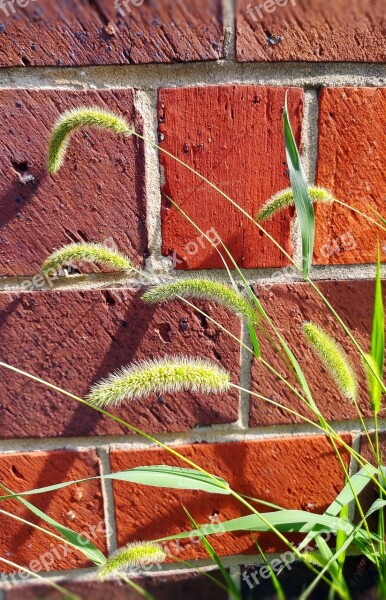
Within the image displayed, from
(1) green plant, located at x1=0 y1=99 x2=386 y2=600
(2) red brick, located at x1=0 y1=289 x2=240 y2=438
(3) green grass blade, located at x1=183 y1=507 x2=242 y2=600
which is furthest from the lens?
(2) red brick, located at x1=0 y1=289 x2=240 y2=438

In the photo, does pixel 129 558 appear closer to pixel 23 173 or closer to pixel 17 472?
pixel 17 472

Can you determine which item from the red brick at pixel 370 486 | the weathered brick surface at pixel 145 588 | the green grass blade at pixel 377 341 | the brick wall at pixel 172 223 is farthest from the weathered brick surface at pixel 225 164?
the weathered brick surface at pixel 145 588

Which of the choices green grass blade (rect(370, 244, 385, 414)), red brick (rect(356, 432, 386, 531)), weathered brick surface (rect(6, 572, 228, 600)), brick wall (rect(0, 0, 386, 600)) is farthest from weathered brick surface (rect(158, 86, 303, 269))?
weathered brick surface (rect(6, 572, 228, 600))

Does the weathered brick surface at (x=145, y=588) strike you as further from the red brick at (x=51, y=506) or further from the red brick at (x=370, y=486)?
the red brick at (x=370, y=486)

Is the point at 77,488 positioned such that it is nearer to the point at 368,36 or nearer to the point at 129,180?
the point at 129,180

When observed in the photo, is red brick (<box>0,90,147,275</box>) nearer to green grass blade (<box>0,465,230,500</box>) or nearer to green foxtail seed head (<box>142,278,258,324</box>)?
green foxtail seed head (<box>142,278,258,324</box>)

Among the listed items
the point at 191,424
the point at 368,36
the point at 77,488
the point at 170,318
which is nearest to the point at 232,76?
the point at 368,36

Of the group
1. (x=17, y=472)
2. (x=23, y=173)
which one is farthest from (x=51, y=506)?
(x=23, y=173)

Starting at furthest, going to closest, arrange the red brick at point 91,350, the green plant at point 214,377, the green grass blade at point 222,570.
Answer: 1. the red brick at point 91,350
2. the green plant at point 214,377
3. the green grass blade at point 222,570
